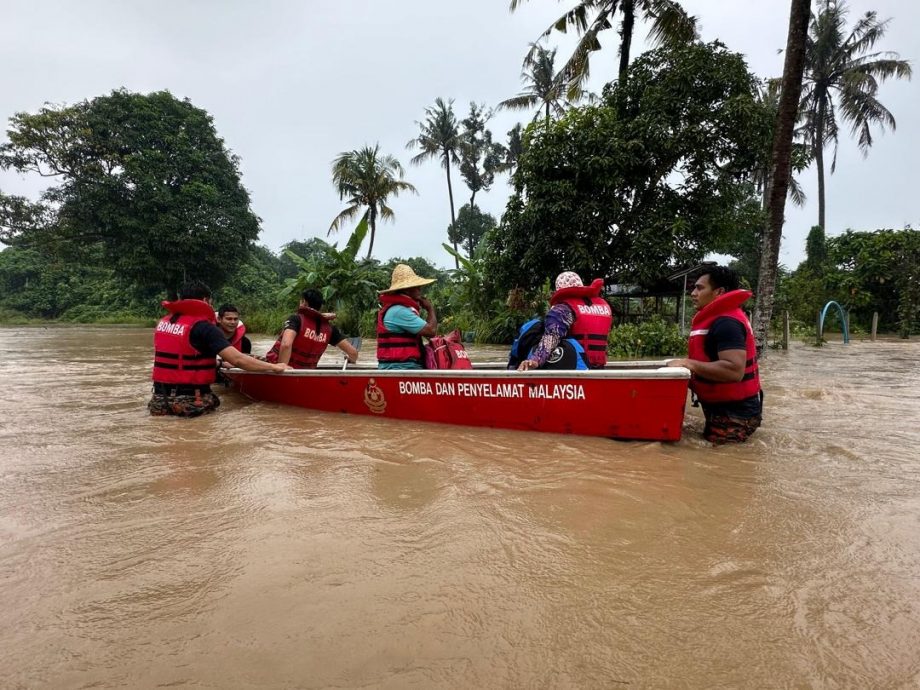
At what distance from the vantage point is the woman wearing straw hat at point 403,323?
4.39 meters

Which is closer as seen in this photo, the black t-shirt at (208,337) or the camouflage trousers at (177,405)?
the black t-shirt at (208,337)

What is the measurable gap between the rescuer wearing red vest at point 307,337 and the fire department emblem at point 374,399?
933 millimetres

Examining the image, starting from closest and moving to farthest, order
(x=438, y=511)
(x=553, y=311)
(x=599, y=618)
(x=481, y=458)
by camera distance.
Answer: (x=599, y=618) < (x=438, y=511) < (x=481, y=458) < (x=553, y=311)

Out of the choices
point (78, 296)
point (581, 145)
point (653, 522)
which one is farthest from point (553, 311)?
point (78, 296)

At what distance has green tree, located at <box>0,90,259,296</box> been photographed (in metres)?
21.5

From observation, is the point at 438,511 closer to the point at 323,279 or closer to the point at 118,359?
the point at 118,359

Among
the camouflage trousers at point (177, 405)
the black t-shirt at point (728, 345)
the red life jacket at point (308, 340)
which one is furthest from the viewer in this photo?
the red life jacket at point (308, 340)

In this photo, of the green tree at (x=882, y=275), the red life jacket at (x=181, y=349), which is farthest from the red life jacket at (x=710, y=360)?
the green tree at (x=882, y=275)

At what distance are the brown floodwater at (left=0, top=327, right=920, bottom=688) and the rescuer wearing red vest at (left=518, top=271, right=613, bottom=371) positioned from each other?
676 mm

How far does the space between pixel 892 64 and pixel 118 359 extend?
29063 millimetres

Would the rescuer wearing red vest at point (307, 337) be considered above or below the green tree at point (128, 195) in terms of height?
below

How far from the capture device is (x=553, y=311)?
3.87 m

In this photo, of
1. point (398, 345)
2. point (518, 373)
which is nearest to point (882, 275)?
point (518, 373)

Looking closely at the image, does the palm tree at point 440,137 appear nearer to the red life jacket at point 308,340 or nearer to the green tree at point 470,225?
the green tree at point 470,225
